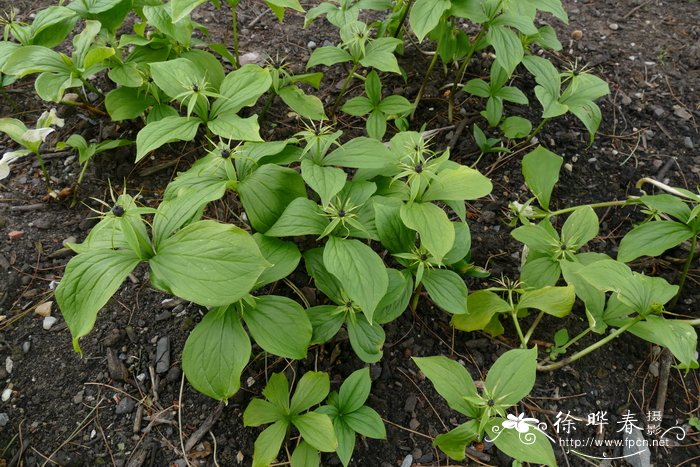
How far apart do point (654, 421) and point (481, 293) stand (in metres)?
0.94

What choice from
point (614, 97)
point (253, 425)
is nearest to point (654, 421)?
point (253, 425)

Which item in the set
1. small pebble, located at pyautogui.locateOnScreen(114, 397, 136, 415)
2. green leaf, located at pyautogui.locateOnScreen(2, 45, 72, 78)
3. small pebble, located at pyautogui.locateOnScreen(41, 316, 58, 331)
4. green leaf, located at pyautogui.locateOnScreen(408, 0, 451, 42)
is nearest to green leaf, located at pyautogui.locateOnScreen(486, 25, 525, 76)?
green leaf, located at pyautogui.locateOnScreen(408, 0, 451, 42)

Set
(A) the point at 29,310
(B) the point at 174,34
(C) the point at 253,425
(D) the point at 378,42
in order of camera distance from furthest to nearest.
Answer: (D) the point at 378,42 < (B) the point at 174,34 < (A) the point at 29,310 < (C) the point at 253,425

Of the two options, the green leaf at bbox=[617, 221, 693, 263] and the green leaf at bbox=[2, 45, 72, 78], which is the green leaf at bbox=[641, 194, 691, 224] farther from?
the green leaf at bbox=[2, 45, 72, 78]

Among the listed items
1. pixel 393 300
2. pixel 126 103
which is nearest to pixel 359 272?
pixel 393 300

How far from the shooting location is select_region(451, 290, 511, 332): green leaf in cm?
220

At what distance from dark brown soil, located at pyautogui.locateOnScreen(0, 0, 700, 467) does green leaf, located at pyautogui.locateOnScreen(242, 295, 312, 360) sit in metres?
0.35

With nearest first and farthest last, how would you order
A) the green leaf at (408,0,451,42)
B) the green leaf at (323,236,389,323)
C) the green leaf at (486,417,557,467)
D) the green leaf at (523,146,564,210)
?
the green leaf at (486,417,557,467) < the green leaf at (323,236,389,323) < the green leaf at (408,0,451,42) < the green leaf at (523,146,564,210)

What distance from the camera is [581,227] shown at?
7.72ft

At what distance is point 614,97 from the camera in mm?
3311

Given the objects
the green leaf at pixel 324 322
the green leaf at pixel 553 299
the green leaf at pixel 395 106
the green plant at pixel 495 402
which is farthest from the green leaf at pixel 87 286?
the green leaf at pixel 395 106

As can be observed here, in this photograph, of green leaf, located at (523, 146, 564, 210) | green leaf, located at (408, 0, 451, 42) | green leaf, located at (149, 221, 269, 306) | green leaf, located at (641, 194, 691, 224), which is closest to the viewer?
green leaf, located at (149, 221, 269, 306)

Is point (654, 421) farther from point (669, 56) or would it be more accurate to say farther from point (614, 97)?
point (669, 56)

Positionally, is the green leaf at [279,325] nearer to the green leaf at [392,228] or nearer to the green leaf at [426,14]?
the green leaf at [392,228]
